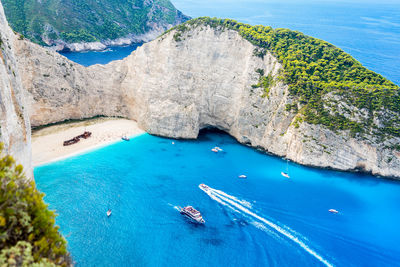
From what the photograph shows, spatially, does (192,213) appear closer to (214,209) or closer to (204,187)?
(214,209)

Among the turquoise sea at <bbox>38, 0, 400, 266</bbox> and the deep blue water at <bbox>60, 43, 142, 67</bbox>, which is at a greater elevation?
the deep blue water at <bbox>60, 43, 142, 67</bbox>

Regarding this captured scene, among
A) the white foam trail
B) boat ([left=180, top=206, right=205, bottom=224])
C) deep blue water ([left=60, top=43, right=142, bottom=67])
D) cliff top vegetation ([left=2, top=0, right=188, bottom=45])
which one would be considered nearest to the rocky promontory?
the white foam trail

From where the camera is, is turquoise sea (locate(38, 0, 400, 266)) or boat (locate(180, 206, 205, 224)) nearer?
turquoise sea (locate(38, 0, 400, 266))

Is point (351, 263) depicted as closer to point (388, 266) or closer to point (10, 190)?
point (388, 266)

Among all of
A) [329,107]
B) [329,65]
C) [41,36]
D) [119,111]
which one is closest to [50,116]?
[119,111]

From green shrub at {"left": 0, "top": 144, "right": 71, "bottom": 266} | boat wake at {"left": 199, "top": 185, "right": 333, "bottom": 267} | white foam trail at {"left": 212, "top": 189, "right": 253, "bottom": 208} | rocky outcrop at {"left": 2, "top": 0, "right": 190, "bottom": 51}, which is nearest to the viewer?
green shrub at {"left": 0, "top": 144, "right": 71, "bottom": 266}

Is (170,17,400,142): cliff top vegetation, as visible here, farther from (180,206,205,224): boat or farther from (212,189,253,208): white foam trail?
(180,206,205,224): boat

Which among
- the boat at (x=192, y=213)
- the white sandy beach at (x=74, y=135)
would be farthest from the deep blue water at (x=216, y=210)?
the white sandy beach at (x=74, y=135)
